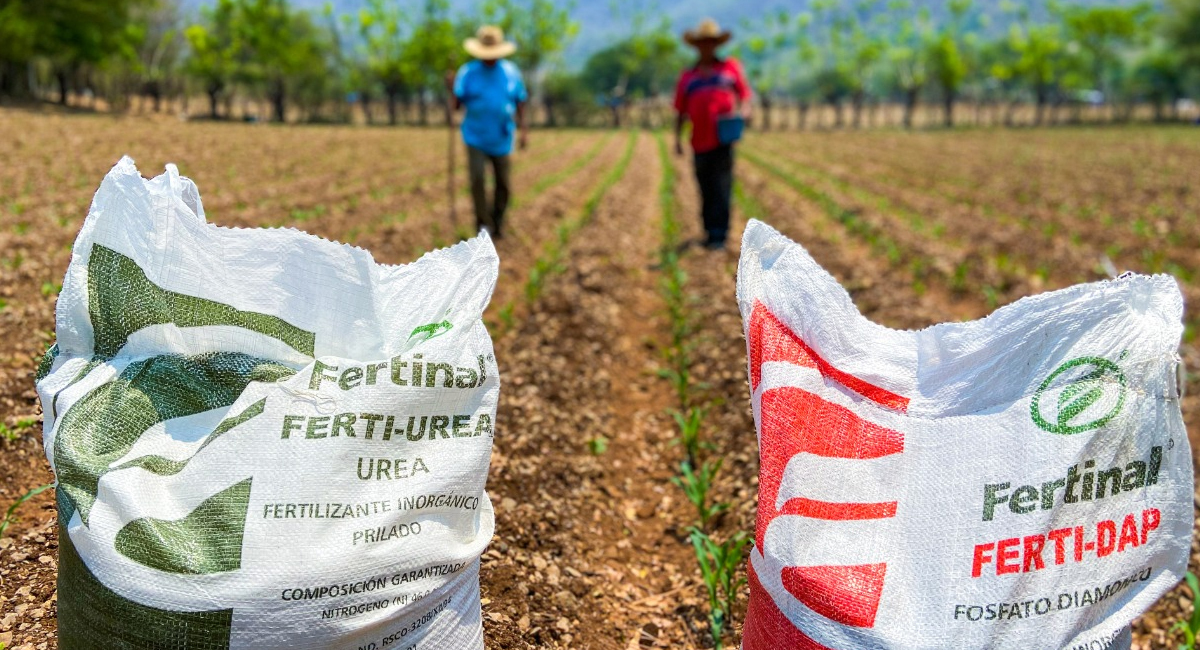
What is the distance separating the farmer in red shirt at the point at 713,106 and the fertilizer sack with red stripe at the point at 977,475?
20.1ft

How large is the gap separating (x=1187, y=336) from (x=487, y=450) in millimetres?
6007

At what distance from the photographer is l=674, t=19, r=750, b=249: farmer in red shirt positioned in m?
7.62

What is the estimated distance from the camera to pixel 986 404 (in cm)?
168

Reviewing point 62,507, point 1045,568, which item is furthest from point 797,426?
point 62,507

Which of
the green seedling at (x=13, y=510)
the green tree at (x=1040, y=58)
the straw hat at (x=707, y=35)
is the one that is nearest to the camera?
the green seedling at (x=13, y=510)

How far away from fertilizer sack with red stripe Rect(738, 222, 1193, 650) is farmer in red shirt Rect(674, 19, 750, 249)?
612 cm

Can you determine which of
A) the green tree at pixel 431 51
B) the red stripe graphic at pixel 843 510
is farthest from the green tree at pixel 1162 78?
the red stripe graphic at pixel 843 510

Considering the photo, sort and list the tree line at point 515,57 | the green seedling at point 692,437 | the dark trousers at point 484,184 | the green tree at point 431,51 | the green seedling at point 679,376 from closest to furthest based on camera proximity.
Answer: the green seedling at point 692,437, the green seedling at point 679,376, the dark trousers at point 484,184, the tree line at point 515,57, the green tree at point 431,51

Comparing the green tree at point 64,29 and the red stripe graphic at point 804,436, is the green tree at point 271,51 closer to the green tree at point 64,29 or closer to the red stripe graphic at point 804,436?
the green tree at point 64,29

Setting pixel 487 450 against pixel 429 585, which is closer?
pixel 429 585

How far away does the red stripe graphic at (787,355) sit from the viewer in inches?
67.4

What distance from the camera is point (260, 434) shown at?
1659mm

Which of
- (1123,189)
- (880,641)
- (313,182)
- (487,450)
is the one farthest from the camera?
(1123,189)

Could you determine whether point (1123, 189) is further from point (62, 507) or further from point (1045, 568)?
point (62, 507)
